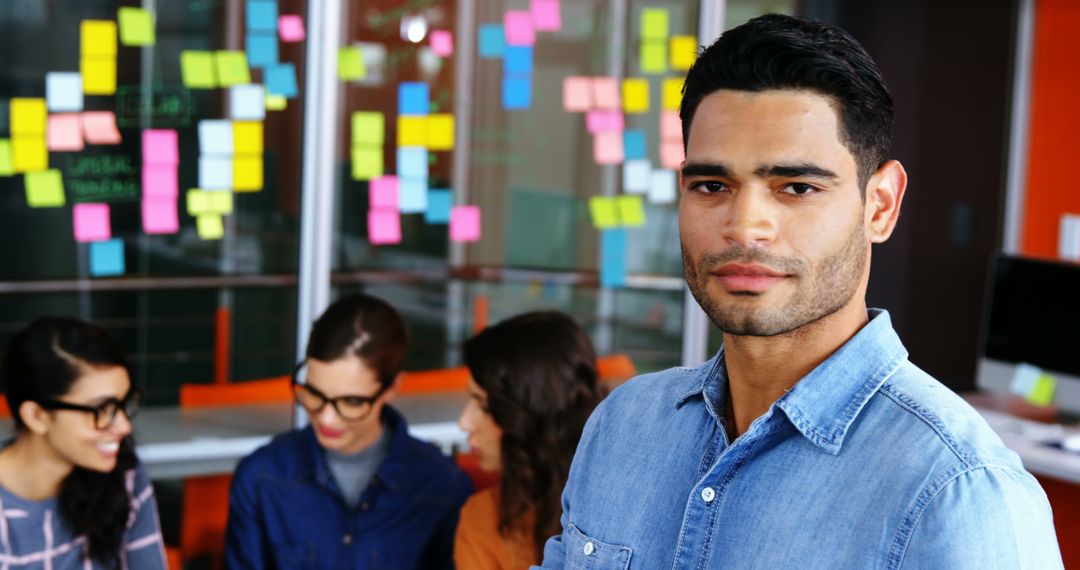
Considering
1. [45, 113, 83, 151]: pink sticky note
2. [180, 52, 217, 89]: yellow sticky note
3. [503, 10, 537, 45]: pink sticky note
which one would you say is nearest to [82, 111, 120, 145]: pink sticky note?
[45, 113, 83, 151]: pink sticky note

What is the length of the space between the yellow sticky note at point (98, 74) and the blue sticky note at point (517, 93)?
130cm

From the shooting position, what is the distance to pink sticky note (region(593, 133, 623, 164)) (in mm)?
4492

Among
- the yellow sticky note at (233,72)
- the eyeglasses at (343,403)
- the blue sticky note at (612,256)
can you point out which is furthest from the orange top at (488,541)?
the blue sticky note at (612,256)

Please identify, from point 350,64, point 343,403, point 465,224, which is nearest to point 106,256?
point 350,64

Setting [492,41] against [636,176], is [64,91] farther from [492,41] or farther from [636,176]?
[636,176]

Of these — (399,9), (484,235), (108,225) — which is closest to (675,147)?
(484,235)

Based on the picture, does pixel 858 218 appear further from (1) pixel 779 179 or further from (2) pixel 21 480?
(2) pixel 21 480

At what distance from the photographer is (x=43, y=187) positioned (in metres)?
3.67

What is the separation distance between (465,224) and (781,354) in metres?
3.36

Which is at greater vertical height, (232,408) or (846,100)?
(846,100)

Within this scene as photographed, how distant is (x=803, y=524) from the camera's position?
1.01 metres

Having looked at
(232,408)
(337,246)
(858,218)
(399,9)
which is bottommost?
(232,408)

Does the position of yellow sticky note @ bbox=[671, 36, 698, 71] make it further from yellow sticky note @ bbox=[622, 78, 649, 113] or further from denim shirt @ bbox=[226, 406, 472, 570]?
denim shirt @ bbox=[226, 406, 472, 570]

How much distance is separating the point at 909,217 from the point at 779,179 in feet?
14.9
